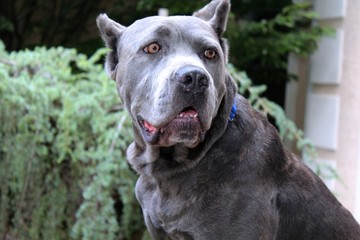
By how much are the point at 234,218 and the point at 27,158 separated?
2032 millimetres

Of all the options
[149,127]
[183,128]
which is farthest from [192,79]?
[149,127]

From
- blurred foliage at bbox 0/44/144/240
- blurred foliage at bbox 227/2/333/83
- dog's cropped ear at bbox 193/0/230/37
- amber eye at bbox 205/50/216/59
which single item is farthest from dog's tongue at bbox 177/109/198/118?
blurred foliage at bbox 227/2/333/83

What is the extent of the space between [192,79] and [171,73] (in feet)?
0.30

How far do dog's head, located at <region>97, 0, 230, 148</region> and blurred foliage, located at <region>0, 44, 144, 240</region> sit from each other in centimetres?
134

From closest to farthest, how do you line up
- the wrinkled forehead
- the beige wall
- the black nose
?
1. the black nose
2. the wrinkled forehead
3. the beige wall

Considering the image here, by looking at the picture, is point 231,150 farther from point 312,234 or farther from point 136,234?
point 136,234

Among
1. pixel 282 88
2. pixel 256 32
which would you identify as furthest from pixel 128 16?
pixel 282 88

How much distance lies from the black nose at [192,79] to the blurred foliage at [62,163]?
1720 mm

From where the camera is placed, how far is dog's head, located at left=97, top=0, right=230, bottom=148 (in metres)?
2.44

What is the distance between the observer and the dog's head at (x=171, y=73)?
96.1 inches

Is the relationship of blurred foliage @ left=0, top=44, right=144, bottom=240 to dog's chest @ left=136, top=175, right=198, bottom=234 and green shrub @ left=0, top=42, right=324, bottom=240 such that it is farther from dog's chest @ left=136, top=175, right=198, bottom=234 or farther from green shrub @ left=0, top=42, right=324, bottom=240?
dog's chest @ left=136, top=175, right=198, bottom=234

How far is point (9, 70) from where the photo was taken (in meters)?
4.58

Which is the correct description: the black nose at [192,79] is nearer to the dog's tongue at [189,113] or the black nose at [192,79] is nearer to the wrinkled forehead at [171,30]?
the dog's tongue at [189,113]

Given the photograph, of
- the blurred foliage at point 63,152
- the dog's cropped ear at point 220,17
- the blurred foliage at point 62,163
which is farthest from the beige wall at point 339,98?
the dog's cropped ear at point 220,17
